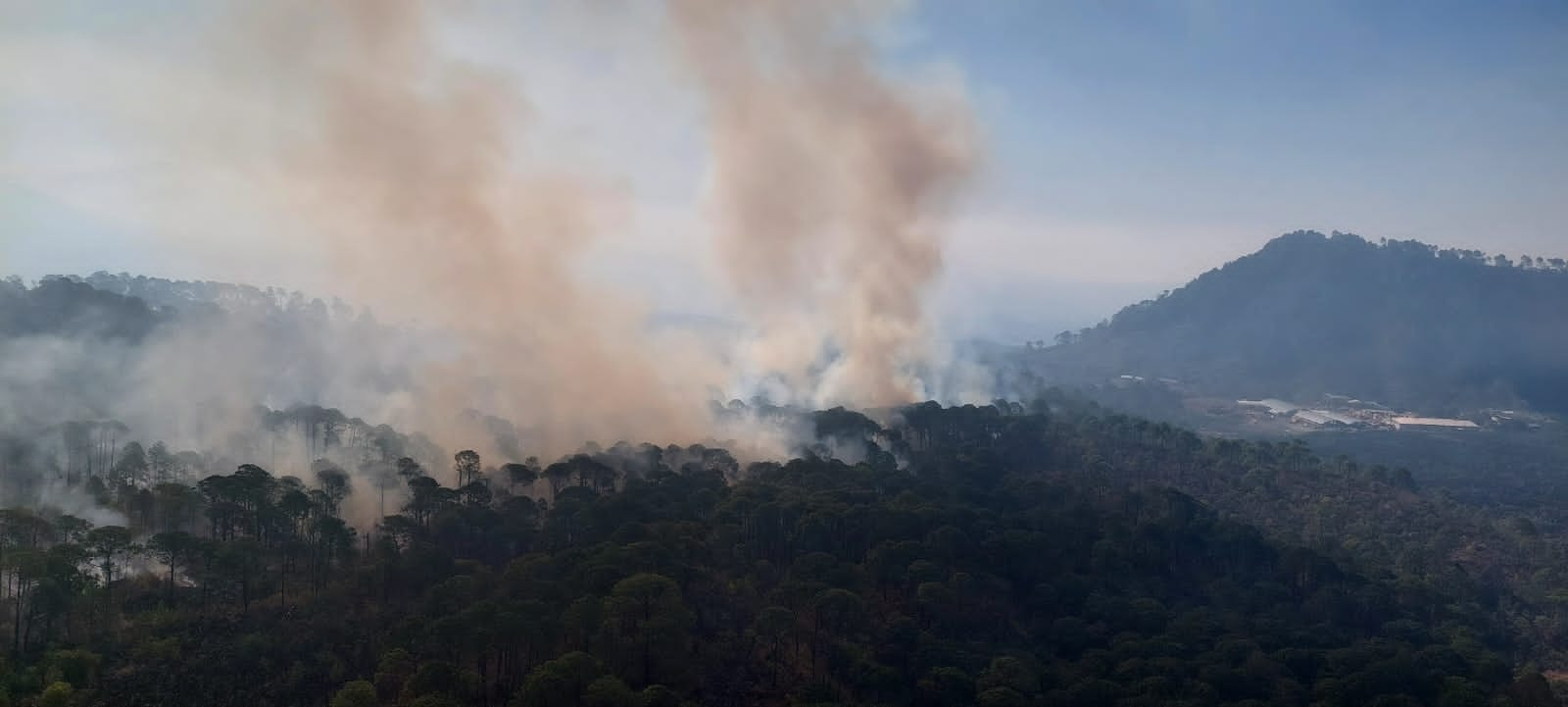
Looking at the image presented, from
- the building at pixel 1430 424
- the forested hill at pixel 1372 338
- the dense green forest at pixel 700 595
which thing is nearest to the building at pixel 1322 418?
the building at pixel 1430 424

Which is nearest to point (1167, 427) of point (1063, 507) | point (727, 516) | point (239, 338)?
point (1063, 507)

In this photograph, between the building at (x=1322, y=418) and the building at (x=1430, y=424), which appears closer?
the building at (x=1430, y=424)

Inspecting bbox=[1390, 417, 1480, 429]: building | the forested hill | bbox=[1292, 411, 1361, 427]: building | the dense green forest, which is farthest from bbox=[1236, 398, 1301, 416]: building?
the dense green forest

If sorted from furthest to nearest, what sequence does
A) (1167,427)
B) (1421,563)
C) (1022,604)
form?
(1167,427) → (1421,563) → (1022,604)

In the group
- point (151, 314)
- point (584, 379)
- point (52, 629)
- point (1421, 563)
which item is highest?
point (151, 314)

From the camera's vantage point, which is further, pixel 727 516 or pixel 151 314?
pixel 151 314

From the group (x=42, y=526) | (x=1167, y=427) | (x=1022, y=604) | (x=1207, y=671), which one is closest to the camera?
(x=1207, y=671)

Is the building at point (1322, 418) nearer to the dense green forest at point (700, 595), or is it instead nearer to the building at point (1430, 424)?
the building at point (1430, 424)

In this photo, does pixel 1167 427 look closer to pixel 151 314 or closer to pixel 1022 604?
pixel 1022 604
